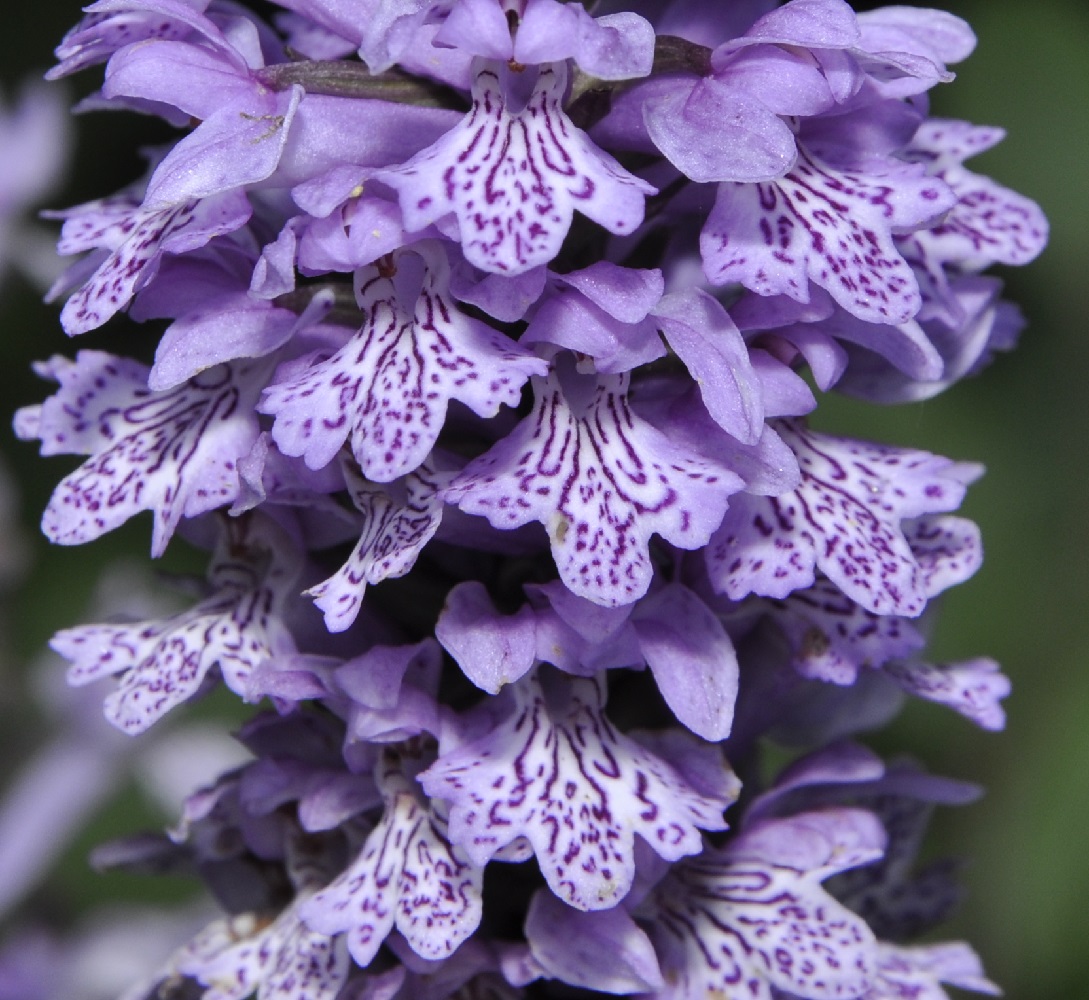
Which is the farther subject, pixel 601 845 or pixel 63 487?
pixel 63 487

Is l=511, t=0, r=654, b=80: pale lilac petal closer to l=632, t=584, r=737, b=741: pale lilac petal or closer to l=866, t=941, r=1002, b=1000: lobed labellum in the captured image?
l=632, t=584, r=737, b=741: pale lilac petal

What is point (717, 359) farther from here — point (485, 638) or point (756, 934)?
point (756, 934)

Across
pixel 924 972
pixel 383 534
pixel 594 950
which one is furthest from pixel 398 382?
pixel 924 972

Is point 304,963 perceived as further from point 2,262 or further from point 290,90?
point 2,262

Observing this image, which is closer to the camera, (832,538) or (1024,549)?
(832,538)

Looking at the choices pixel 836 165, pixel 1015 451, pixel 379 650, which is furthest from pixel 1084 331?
pixel 379 650
